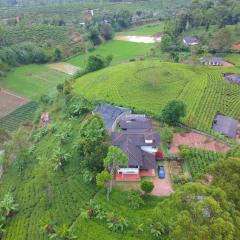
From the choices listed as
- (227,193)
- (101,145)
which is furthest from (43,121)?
(227,193)

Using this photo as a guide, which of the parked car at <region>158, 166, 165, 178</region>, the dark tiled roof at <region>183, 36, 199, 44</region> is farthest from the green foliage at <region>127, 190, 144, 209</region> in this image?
the dark tiled roof at <region>183, 36, 199, 44</region>

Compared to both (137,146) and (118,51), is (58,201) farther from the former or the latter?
→ (118,51)

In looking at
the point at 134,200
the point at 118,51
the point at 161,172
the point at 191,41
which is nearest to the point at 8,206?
the point at 134,200

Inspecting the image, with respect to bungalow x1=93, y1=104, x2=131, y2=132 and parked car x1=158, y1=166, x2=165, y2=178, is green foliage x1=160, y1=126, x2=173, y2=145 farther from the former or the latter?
bungalow x1=93, y1=104, x2=131, y2=132

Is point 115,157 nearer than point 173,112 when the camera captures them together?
Yes

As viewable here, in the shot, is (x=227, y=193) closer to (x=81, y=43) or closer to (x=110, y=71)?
(x=110, y=71)

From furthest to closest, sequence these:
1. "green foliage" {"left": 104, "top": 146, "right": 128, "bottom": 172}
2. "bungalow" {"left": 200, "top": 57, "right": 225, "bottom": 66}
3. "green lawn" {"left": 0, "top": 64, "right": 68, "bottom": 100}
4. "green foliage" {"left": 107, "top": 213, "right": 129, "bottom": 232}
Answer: "bungalow" {"left": 200, "top": 57, "right": 225, "bottom": 66}, "green lawn" {"left": 0, "top": 64, "right": 68, "bottom": 100}, "green foliage" {"left": 104, "top": 146, "right": 128, "bottom": 172}, "green foliage" {"left": 107, "top": 213, "right": 129, "bottom": 232}

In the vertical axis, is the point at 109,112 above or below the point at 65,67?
above

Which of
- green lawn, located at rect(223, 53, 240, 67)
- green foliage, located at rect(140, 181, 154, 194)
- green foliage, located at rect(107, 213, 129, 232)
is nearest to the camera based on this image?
green foliage, located at rect(107, 213, 129, 232)
